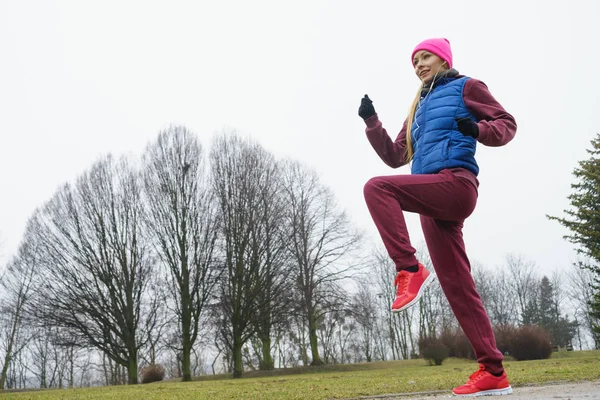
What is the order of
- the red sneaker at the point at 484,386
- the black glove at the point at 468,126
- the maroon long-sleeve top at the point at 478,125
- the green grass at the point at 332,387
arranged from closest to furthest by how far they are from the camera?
1. the black glove at the point at 468,126
2. the maroon long-sleeve top at the point at 478,125
3. the red sneaker at the point at 484,386
4. the green grass at the point at 332,387

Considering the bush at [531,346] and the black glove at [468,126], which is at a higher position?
the black glove at [468,126]

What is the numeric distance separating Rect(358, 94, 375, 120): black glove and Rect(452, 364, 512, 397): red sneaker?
68.9 inches

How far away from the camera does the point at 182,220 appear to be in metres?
25.9

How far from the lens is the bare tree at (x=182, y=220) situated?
25688mm

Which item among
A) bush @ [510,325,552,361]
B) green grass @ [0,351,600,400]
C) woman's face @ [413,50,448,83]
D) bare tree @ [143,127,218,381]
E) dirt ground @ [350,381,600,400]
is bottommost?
bush @ [510,325,552,361]

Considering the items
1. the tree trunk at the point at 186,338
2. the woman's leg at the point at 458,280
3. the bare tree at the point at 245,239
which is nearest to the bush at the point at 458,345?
the bare tree at the point at 245,239

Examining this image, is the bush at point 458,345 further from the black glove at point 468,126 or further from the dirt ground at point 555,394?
the black glove at point 468,126

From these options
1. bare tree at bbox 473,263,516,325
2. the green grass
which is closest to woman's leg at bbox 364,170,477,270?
the green grass

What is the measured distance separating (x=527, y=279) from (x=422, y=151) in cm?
6593

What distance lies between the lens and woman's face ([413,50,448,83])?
10.7 feet

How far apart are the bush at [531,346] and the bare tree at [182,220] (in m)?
17.8

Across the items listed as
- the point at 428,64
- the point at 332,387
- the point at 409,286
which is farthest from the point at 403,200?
the point at 332,387

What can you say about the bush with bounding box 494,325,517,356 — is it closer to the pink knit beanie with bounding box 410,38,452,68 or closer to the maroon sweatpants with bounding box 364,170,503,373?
the maroon sweatpants with bounding box 364,170,503,373

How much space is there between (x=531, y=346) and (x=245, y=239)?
688 inches
